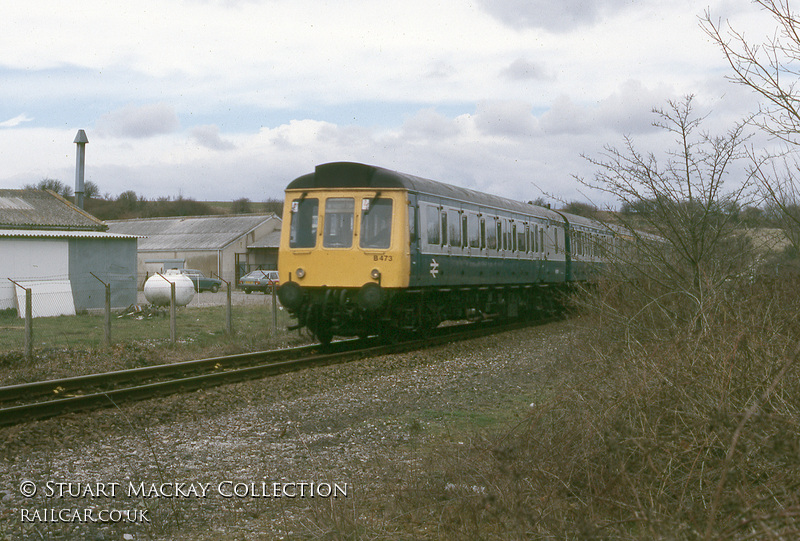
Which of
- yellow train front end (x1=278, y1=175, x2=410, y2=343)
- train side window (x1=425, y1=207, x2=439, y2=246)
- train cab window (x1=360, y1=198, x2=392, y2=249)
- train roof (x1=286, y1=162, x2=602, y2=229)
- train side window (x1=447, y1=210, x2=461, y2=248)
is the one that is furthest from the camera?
train side window (x1=447, y1=210, x2=461, y2=248)

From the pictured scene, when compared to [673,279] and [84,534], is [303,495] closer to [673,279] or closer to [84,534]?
[84,534]

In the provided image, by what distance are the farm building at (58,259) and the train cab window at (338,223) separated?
10.8m

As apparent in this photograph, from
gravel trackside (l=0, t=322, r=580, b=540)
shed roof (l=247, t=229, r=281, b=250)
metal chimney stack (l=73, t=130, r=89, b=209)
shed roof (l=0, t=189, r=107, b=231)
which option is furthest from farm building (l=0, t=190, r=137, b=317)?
shed roof (l=247, t=229, r=281, b=250)

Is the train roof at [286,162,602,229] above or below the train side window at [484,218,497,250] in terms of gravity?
above

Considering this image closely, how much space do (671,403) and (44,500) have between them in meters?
4.07

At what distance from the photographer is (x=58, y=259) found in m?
26.5

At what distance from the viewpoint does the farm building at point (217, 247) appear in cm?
5262

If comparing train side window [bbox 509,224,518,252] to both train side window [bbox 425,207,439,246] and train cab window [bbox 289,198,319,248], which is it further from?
train cab window [bbox 289,198,319,248]

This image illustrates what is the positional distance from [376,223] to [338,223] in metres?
0.73

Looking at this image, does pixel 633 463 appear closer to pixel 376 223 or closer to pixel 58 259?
pixel 376 223

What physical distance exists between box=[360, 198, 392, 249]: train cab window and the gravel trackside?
123 inches

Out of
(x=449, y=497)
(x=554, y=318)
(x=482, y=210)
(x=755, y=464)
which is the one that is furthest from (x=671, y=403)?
(x=554, y=318)

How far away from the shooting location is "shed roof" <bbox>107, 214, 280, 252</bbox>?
5403 cm

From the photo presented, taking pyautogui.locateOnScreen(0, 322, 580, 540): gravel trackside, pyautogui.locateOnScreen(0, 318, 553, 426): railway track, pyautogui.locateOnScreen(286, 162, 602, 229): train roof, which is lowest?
pyautogui.locateOnScreen(0, 322, 580, 540): gravel trackside
